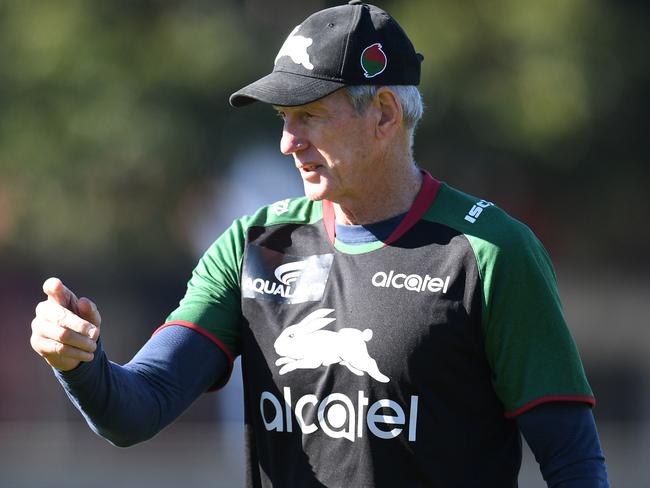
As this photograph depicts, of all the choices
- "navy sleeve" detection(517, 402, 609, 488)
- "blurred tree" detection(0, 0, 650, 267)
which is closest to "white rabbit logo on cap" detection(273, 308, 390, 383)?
"navy sleeve" detection(517, 402, 609, 488)

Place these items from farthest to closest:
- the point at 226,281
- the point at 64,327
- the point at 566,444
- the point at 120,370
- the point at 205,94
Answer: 1. the point at 205,94
2. the point at 226,281
3. the point at 120,370
4. the point at 566,444
5. the point at 64,327

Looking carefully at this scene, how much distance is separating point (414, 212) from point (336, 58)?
48 centimetres

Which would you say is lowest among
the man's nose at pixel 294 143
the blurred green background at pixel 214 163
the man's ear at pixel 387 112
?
the blurred green background at pixel 214 163

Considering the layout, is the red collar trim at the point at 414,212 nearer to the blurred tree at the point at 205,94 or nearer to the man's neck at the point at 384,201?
the man's neck at the point at 384,201

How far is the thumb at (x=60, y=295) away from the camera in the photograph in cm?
277

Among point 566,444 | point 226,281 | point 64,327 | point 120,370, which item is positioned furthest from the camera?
point 226,281

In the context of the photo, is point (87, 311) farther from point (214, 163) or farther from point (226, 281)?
point (214, 163)

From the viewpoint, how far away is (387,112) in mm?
3289

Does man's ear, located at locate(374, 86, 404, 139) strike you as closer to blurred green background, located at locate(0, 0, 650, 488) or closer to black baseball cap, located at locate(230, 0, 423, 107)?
black baseball cap, located at locate(230, 0, 423, 107)

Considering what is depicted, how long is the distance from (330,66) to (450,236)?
56 centimetres

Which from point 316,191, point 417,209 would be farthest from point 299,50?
point 417,209

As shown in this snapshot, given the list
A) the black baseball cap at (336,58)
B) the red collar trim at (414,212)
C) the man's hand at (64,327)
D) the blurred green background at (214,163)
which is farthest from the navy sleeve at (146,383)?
the blurred green background at (214,163)

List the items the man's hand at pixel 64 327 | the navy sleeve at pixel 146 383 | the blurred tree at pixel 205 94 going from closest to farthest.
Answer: the man's hand at pixel 64 327 < the navy sleeve at pixel 146 383 < the blurred tree at pixel 205 94

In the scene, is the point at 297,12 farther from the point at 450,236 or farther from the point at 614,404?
the point at 450,236
